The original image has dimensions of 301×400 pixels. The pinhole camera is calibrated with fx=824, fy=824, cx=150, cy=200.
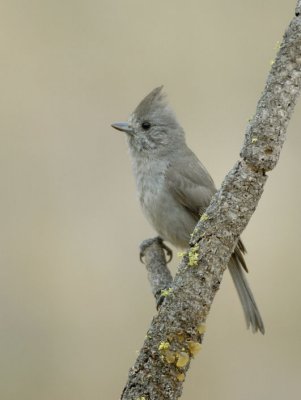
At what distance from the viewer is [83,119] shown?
310 inches

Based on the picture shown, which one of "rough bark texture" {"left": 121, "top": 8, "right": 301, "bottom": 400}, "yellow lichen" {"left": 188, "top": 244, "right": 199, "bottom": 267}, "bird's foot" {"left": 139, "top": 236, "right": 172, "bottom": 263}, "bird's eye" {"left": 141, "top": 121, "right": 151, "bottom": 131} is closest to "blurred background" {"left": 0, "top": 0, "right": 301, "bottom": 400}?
"bird's foot" {"left": 139, "top": 236, "right": 172, "bottom": 263}

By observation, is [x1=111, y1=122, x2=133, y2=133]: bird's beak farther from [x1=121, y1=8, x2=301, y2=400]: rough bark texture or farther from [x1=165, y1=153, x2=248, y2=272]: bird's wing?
[x1=121, y1=8, x2=301, y2=400]: rough bark texture

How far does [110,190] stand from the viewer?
24.2 ft

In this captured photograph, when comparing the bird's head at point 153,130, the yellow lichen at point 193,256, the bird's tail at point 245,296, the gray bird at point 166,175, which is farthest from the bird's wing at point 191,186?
the yellow lichen at point 193,256

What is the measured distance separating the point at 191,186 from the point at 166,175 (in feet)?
0.70

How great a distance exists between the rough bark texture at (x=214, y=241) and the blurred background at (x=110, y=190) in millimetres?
3759

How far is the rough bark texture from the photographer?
8.23ft

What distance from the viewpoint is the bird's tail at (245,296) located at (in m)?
4.51

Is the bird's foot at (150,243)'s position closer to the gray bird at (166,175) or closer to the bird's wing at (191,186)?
the gray bird at (166,175)

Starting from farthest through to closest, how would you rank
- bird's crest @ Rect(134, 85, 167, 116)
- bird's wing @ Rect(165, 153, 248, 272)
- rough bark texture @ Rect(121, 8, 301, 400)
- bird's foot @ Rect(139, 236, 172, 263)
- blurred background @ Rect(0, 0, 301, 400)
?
1. blurred background @ Rect(0, 0, 301, 400)
2. bird's crest @ Rect(134, 85, 167, 116)
3. bird's wing @ Rect(165, 153, 248, 272)
4. bird's foot @ Rect(139, 236, 172, 263)
5. rough bark texture @ Rect(121, 8, 301, 400)

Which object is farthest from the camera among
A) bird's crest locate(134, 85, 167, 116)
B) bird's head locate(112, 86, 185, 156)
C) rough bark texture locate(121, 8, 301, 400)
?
bird's head locate(112, 86, 185, 156)

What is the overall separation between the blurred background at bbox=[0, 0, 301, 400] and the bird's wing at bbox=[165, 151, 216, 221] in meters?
1.70

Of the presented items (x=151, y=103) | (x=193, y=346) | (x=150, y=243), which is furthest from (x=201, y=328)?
(x=151, y=103)

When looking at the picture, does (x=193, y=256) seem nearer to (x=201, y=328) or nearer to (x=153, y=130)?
(x=201, y=328)
